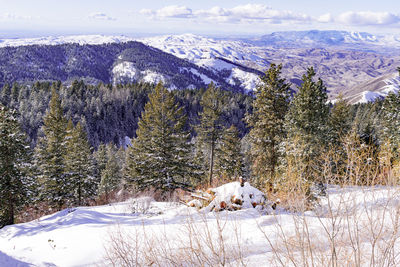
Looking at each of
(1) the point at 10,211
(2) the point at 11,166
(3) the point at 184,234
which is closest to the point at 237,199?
(3) the point at 184,234

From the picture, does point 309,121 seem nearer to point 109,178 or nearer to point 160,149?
point 160,149

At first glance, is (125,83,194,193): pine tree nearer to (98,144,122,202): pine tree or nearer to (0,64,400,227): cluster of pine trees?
(0,64,400,227): cluster of pine trees

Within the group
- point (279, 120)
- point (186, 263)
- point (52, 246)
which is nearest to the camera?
point (186, 263)

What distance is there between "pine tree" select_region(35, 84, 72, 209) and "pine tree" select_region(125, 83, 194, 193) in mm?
7050

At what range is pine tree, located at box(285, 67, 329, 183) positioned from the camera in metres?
15.2

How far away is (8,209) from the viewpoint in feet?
57.5

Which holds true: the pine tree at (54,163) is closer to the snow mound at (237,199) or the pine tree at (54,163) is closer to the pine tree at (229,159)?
the pine tree at (229,159)

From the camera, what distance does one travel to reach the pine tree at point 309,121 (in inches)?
598

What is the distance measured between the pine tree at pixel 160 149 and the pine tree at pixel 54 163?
23.1 feet

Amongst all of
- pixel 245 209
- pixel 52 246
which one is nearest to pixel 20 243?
pixel 52 246

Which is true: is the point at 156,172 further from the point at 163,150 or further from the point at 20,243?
the point at 20,243

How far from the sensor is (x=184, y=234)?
265 inches

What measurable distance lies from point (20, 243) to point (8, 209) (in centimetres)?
1109

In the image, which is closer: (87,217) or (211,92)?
(87,217)
